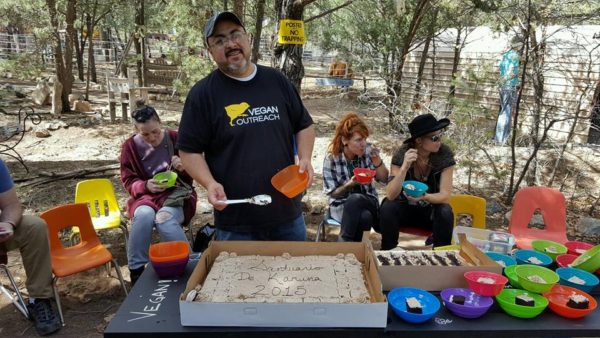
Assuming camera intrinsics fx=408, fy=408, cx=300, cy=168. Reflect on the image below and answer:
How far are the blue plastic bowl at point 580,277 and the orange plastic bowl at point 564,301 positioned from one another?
2.6 inches

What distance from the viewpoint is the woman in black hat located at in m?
3.00

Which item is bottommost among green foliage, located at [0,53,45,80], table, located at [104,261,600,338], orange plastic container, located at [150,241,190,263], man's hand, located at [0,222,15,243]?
man's hand, located at [0,222,15,243]

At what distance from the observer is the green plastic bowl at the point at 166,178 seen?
3.09 meters

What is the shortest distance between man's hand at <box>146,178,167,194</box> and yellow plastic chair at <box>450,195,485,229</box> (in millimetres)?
2281

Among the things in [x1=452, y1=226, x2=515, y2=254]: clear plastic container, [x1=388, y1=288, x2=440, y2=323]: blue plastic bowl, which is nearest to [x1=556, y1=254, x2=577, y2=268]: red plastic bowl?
[x1=452, y1=226, x2=515, y2=254]: clear plastic container

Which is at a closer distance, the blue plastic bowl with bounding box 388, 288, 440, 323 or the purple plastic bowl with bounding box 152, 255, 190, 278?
the blue plastic bowl with bounding box 388, 288, 440, 323

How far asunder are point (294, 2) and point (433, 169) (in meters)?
1.93

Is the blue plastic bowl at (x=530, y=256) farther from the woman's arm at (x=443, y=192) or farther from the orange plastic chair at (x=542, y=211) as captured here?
the orange plastic chair at (x=542, y=211)

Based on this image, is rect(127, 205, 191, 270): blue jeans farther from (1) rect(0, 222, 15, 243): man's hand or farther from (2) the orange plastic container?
(2) the orange plastic container

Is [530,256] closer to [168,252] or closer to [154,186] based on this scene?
[168,252]

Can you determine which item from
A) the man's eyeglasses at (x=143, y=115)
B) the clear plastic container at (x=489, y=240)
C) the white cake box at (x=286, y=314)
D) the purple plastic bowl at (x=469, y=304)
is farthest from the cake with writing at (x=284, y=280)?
the man's eyeglasses at (x=143, y=115)

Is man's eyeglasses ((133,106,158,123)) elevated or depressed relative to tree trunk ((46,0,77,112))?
depressed

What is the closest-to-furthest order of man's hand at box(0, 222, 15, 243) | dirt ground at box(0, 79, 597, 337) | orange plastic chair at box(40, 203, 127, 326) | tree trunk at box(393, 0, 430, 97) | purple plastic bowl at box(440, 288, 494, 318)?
purple plastic bowl at box(440, 288, 494, 318) → man's hand at box(0, 222, 15, 243) → orange plastic chair at box(40, 203, 127, 326) → dirt ground at box(0, 79, 597, 337) → tree trunk at box(393, 0, 430, 97)

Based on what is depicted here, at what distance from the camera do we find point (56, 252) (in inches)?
118
